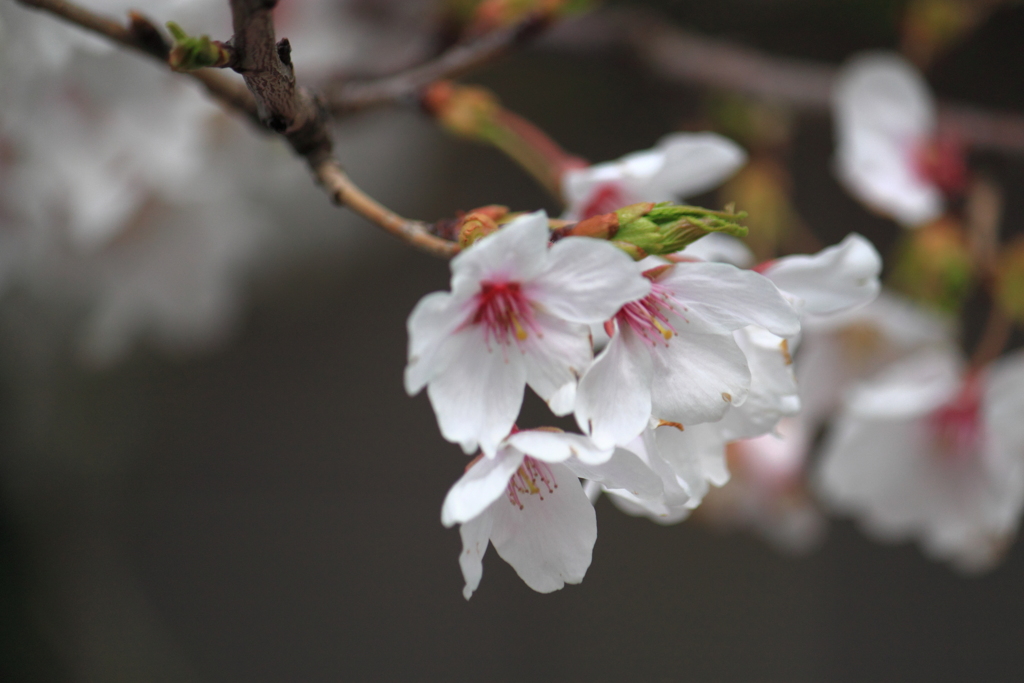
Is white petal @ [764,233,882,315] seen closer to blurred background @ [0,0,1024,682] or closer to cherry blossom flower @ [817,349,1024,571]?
cherry blossom flower @ [817,349,1024,571]

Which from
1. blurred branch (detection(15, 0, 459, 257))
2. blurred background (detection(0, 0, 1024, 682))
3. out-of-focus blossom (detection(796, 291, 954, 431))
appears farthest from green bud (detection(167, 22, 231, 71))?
blurred background (detection(0, 0, 1024, 682))

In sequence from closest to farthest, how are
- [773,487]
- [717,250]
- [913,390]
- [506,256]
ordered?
[506,256] < [717,250] < [913,390] < [773,487]

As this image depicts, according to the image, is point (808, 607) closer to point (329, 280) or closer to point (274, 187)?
point (329, 280)

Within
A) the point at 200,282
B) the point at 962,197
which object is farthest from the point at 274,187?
the point at 962,197

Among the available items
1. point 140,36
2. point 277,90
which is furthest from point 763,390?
point 140,36

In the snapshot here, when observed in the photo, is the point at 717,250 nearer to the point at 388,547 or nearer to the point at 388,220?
the point at 388,220

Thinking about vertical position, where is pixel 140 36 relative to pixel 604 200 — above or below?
above

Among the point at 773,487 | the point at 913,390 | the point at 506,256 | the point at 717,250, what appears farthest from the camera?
the point at 773,487
